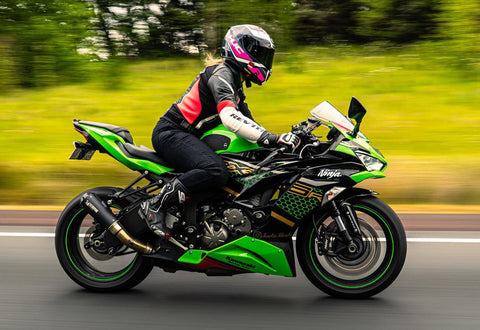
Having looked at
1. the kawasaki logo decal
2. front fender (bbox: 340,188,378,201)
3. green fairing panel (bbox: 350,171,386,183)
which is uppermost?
green fairing panel (bbox: 350,171,386,183)

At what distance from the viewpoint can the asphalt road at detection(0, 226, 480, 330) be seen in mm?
3920

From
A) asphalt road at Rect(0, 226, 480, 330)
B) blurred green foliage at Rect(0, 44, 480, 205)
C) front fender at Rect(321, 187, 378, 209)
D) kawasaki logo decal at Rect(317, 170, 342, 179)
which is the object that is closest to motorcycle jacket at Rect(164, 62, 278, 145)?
kawasaki logo decal at Rect(317, 170, 342, 179)

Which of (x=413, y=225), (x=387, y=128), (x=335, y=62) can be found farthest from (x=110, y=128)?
(x=335, y=62)

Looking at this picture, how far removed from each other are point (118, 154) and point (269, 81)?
6.87 m

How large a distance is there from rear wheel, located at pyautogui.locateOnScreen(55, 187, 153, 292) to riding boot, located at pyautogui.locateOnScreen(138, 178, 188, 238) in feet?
0.87

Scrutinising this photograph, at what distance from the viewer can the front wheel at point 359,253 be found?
13.7 ft

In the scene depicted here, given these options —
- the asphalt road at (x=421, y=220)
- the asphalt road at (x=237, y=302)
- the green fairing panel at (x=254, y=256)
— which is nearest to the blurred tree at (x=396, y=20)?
the asphalt road at (x=421, y=220)

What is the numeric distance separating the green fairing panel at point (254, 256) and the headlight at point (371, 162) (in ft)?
2.60

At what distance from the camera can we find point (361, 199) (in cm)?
423

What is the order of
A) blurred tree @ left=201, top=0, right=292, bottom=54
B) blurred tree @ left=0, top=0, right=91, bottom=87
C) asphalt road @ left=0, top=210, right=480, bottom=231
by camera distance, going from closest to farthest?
asphalt road @ left=0, top=210, right=480, bottom=231
blurred tree @ left=201, top=0, right=292, bottom=54
blurred tree @ left=0, top=0, right=91, bottom=87

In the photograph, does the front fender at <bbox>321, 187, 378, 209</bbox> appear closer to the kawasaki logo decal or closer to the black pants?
the kawasaki logo decal

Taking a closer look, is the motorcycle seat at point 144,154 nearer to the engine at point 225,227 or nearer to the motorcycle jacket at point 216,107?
the motorcycle jacket at point 216,107

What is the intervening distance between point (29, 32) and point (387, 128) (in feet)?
23.7

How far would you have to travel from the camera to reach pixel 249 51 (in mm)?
4289
